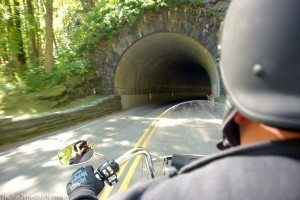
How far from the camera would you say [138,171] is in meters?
8.30

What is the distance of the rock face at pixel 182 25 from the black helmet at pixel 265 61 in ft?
78.8

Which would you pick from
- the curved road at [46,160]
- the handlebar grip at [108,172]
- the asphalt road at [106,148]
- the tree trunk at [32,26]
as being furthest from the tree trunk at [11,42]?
the handlebar grip at [108,172]

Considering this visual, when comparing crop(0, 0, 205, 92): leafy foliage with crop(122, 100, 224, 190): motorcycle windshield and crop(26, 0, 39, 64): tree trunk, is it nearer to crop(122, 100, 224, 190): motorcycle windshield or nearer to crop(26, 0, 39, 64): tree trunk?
crop(26, 0, 39, 64): tree trunk

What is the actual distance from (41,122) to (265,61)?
54.9 ft

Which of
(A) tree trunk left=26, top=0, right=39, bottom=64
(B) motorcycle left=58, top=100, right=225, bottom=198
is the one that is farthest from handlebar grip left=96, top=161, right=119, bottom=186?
(A) tree trunk left=26, top=0, right=39, bottom=64

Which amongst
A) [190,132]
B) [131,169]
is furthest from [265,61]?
[190,132]

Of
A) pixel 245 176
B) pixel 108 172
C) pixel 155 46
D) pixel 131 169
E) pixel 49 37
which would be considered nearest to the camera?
pixel 245 176

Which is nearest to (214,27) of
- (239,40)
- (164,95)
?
(164,95)

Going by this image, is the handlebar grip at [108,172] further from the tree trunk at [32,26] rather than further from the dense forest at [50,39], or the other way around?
the tree trunk at [32,26]

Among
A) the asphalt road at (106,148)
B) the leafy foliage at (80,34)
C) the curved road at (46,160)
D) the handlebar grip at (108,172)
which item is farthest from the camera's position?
the leafy foliage at (80,34)

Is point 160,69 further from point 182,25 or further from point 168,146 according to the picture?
point 168,146

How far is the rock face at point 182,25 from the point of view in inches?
1015

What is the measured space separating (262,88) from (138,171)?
23.8ft

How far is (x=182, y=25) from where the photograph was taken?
85.7 ft
